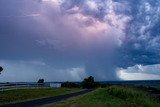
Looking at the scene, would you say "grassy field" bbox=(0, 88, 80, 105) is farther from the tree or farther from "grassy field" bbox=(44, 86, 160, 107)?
the tree

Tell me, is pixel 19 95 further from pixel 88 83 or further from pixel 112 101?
pixel 88 83

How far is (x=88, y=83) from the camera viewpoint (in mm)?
95875

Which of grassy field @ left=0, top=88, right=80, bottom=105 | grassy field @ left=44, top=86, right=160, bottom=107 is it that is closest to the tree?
grassy field @ left=44, top=86, right=160, bottom=107

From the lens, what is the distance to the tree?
9539 centimetres

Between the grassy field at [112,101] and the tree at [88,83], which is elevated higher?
the tree at [88,83]

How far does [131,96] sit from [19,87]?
17.9 m

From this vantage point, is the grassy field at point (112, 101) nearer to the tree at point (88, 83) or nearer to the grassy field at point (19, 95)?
the grassy field at point (19, 95)

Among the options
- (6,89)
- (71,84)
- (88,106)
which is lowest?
(88,106)

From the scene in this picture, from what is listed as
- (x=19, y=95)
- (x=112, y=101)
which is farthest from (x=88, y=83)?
(x=112, y=101)

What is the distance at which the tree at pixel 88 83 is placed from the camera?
95394 millimetres

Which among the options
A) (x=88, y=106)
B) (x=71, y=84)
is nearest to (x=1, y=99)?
(x=88, y=106)

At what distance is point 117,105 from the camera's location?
3825 centimetres

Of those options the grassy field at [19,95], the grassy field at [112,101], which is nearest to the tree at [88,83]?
the grassy field at [112,101]

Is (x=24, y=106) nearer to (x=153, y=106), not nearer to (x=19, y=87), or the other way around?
(x=153, y=106)
